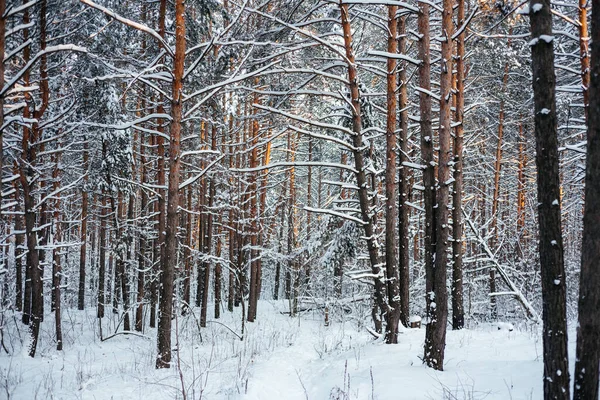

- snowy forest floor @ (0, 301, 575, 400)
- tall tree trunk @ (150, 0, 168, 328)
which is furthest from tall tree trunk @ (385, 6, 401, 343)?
tall tree trunk @ (150, 0, 168, 328)

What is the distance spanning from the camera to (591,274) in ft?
10.6

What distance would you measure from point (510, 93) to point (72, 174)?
21168 mm

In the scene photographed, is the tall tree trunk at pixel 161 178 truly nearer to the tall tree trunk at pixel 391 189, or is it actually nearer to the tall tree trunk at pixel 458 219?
the tall tree trunk at pixel 391 189

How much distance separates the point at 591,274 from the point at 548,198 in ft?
2.43

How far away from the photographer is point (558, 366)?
334cm

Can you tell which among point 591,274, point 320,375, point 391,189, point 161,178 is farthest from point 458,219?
point 161,178

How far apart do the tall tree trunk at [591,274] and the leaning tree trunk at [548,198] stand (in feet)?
0.49

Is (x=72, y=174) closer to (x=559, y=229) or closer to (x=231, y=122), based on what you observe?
(x=231, y=122)

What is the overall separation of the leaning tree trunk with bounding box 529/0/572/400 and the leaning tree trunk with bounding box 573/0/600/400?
0.15 m

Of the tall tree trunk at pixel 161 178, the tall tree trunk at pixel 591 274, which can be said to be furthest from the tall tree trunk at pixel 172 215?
the tall tree trunk at pixel 591 274

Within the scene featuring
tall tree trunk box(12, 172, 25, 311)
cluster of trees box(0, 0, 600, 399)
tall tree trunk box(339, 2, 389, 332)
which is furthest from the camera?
tall tree trunk box(12, 172, 25, 311)

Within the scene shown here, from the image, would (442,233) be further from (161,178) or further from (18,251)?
(18,251)

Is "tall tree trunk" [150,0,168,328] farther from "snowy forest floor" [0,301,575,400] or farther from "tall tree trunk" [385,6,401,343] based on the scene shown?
"tall tree trunk" [385,6,401,343]

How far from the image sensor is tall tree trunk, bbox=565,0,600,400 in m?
3.21
